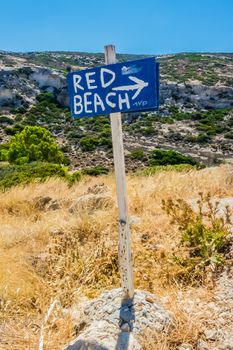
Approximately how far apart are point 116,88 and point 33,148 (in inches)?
908

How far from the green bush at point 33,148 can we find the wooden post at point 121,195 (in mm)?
21530

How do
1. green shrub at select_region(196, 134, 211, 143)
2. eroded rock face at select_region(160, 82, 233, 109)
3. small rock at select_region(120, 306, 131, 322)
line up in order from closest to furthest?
1. small rock at select_region(120, 306, 131, 322)
2. green shrub at select_region(196, 134, 211, 143)
3. eroded rock face at select_region(160, 82, 233, 109)

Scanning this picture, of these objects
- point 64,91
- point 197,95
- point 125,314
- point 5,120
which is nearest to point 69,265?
point 125,314

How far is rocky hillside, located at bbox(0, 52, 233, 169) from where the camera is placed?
33.9 meters

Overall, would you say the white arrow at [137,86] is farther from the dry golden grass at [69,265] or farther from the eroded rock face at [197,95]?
the eroded rock face at [197,95]

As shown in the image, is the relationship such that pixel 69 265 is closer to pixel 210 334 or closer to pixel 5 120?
pixel 210 334

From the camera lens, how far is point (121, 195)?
266 centimetres

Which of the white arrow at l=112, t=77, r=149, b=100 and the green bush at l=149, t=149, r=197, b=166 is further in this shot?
the green bush at l=149, t=149, r=197, b=166

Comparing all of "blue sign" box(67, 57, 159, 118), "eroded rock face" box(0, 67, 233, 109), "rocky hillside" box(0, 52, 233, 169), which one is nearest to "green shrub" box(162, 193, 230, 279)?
"blue sign" box(67, 57, 159, 118)

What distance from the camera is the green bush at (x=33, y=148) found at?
2475 centimetres

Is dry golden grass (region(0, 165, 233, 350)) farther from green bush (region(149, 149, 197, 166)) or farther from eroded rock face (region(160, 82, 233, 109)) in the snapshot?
eroded rock face (region(160, 82, 233, 109))

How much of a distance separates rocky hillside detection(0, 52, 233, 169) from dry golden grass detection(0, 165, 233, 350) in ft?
69.2

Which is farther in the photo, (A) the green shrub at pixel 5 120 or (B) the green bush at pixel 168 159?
(A) the green shrub at pixel 5 120

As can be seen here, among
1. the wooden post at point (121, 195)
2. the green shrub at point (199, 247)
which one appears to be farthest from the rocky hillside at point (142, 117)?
Result: the wooden post at point (121, 195)
